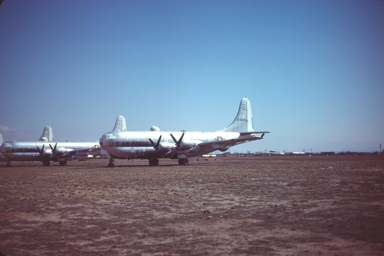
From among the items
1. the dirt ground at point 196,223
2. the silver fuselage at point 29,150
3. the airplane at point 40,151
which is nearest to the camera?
the dirt ground at point 196,223

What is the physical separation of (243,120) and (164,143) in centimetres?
1653

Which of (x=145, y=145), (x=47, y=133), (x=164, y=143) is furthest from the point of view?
(x=47, y=133)

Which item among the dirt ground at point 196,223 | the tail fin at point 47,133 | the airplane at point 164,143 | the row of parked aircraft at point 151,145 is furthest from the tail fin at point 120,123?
the dirt ground at point 196,223

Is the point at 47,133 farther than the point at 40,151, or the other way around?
the point at 47,133

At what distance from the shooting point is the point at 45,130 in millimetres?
81125

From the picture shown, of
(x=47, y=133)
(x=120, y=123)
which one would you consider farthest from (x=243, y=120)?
(x=47, y=133)

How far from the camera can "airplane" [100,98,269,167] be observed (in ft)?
140

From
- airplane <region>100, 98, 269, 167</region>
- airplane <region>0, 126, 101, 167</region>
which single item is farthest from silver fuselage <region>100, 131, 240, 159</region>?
airplane <region>0, 126, 101, 167</region>

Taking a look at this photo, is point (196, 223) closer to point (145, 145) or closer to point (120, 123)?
point (145, 145)

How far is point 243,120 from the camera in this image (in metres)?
55.4

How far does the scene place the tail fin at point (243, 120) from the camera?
180ft

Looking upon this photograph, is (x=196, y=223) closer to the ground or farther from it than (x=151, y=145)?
closer to the ground

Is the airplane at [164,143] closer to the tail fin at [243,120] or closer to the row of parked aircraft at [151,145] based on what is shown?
the row of parked aircraft at [151,145]

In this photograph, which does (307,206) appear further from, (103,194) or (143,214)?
(103,194)
